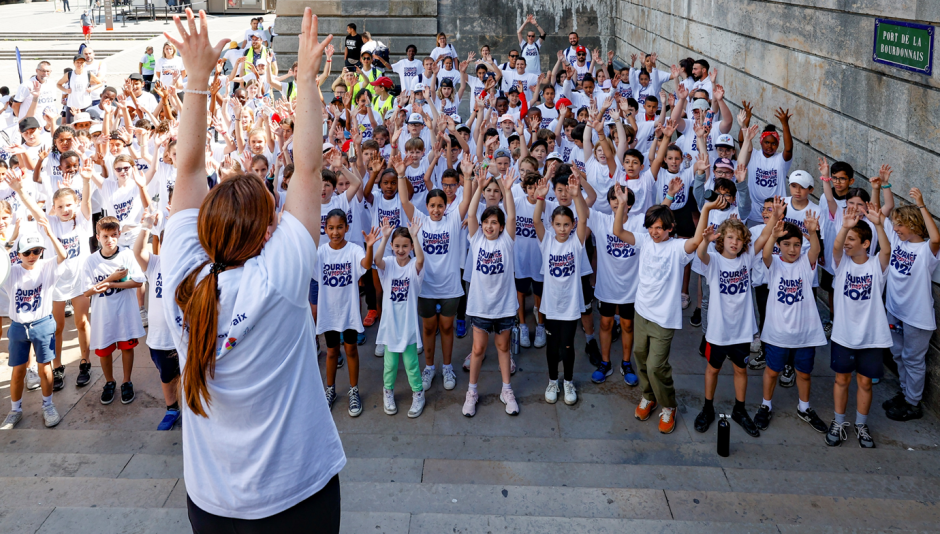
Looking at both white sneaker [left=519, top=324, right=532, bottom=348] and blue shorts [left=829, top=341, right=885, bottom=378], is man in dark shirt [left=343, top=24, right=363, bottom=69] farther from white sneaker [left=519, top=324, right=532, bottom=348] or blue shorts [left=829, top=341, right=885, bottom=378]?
blue shorts [left=829, top=341, right=885, bottom=378]

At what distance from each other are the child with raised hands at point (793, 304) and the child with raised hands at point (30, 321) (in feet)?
21.3

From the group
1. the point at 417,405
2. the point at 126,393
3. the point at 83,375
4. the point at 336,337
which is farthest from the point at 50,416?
the point at 417,405

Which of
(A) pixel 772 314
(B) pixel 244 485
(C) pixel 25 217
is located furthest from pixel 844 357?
(C) pixel 25 217

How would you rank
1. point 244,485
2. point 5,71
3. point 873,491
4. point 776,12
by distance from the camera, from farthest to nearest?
point 5,71 < point 776,12 < point 873,491 < point 244,485

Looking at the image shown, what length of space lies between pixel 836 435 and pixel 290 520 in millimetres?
5399

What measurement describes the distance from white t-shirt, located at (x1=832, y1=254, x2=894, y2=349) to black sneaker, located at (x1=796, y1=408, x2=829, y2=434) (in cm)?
71

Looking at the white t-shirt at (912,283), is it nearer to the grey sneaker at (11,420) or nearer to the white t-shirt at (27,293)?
the white t-shirt at (27,293)

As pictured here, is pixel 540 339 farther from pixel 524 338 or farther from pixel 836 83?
pixel 836 83

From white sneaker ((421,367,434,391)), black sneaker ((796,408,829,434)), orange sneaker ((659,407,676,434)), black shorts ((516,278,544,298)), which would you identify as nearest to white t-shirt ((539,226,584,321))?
orange sneaker ((659,407,676,434))

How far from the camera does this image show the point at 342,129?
11.7 m

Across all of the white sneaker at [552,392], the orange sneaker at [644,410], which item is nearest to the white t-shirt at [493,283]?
the white sneaker at [552,392]

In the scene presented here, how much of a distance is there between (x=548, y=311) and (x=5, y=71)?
1114 inches

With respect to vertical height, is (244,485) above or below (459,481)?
above

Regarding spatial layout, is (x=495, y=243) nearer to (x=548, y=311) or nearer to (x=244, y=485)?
(x=548, y=311)
